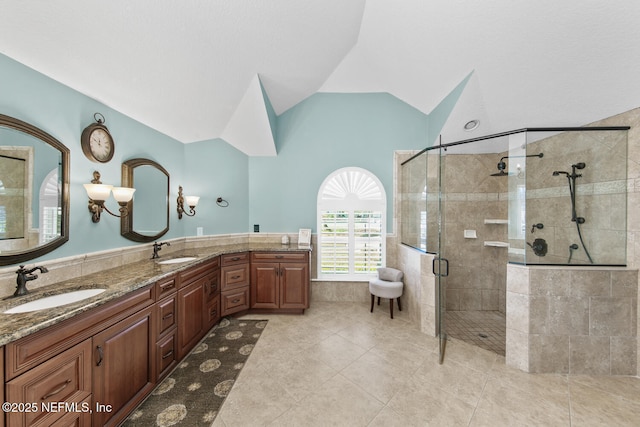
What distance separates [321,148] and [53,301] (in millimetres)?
3207

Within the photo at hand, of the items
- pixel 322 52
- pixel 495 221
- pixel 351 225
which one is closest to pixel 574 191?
pixel 495 221

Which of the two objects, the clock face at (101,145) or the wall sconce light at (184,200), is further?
the wall sconce light at (184,200)

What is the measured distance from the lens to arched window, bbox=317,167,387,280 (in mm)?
3443

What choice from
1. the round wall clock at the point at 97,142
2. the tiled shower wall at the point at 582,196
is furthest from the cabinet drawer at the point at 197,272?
the tiled shower wall at the point at 582,196

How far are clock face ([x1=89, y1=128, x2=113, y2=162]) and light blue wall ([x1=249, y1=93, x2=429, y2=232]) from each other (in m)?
1.76

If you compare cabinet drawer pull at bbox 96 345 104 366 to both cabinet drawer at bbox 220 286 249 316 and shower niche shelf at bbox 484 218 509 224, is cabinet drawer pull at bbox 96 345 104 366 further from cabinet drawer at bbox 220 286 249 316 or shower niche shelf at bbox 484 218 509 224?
shower niche shelf at bbox 484 218 509 224

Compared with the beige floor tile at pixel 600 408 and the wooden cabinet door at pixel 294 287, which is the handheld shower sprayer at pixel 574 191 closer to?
the beige floor tile at pixel 600 408

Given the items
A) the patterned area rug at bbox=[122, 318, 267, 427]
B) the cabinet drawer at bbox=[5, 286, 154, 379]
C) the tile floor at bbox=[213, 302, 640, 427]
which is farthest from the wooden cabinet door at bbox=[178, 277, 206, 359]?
the tile floor at bbox=[213, 302, 640, 427]

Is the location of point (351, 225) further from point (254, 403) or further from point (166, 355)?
point (166, 355)

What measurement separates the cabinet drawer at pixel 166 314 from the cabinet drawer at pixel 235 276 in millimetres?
825

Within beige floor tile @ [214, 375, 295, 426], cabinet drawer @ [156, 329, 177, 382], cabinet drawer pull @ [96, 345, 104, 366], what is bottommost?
beige floor tile @ [214, 375, 295, 426]

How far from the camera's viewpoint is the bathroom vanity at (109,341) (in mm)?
1001

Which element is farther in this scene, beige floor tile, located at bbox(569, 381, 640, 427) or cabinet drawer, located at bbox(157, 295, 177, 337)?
cabinet drawer, located at bbox(157, 295, 177, 337)

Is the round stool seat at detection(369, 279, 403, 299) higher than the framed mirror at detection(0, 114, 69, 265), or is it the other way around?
the framed mirror at detection(0, 114, 69, 265)
